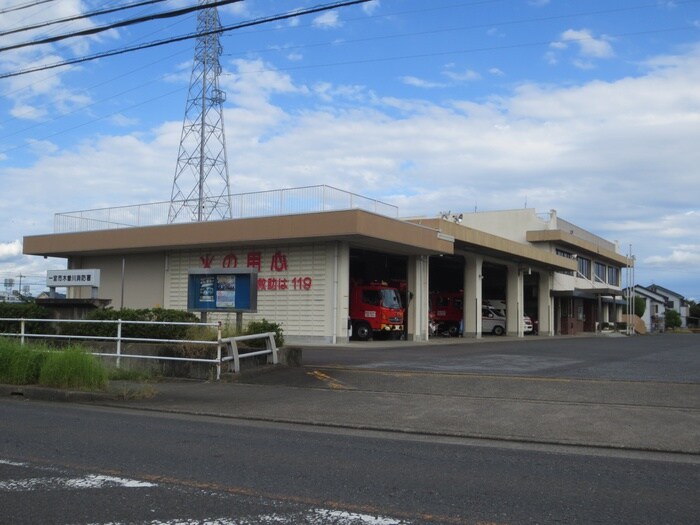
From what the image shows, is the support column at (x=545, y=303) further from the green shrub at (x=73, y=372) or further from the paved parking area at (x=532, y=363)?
the green shrub at (x=73, y=372)

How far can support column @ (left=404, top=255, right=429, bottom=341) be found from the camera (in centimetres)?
3166

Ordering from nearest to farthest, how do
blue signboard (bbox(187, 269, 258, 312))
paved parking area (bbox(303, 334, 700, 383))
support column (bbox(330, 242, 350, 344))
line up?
paved parking area (bbox(303, 334, 700, 383))
blue signboard (bbox(187, 269, 258, 312))
support column (bbox(330, 242, 350, 344))

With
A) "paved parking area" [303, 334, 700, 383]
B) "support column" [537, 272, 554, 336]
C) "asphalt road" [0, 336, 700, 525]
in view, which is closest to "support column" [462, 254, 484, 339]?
"support column" [537, 272, 554, 336]

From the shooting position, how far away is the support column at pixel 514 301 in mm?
43312

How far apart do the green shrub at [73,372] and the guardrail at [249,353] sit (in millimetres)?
2635

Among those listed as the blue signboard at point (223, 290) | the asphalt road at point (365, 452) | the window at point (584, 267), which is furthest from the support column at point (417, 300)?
the window at point (584, 267)

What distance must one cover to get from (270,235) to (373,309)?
6.21 metres

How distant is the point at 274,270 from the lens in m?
29.4

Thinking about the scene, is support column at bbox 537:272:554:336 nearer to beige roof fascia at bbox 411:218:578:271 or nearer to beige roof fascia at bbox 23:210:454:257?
beige roof fascia at bbox 411:218:578:271

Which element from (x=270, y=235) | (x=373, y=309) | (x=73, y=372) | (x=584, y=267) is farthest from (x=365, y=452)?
(x=584, y=267)

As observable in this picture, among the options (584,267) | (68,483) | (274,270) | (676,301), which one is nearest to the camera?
(68,483)

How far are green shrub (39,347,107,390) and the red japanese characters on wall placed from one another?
15.4 meters

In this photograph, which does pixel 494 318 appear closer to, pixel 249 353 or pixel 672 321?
pixel 249 353

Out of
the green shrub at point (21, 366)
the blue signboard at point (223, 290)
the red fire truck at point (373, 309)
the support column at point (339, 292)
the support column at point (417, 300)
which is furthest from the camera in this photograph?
the support column at point (417, 300)
